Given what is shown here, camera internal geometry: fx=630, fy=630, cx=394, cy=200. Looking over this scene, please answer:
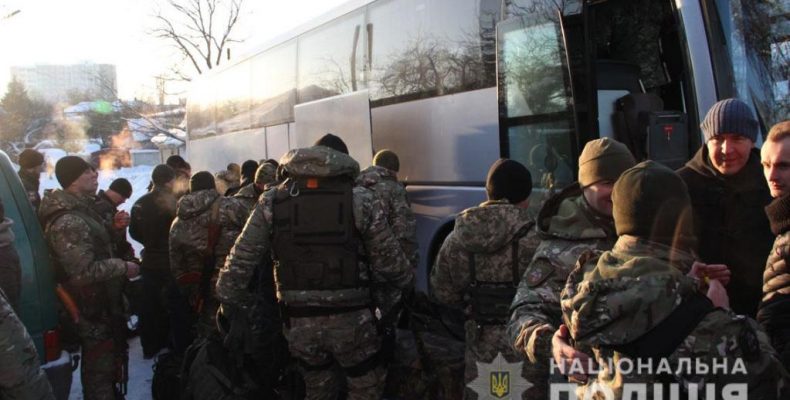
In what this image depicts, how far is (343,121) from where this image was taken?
770 cm

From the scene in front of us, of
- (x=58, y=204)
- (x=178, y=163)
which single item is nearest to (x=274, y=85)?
(x=178, y=163)

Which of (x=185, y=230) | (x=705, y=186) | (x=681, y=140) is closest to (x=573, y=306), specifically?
(x=705, y=186)

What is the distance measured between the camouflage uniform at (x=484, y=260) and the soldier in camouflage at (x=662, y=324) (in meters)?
1.38

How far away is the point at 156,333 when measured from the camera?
22.1 feet

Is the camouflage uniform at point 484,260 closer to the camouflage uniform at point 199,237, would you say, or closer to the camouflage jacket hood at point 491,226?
the camouflage jacket hood at point 491,226

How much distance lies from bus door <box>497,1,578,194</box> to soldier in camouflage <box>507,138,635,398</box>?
102 inches

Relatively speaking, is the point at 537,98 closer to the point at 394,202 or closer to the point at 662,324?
the point at 394,202

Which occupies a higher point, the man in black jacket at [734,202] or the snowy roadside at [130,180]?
the snowy roadside at [130,180]

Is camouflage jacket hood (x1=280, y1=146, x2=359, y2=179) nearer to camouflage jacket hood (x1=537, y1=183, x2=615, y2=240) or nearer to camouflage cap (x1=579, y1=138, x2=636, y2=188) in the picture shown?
camouflage jacket hood (x1=537, y1=183, x2=615, y2=240)

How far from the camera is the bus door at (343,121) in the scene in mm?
7320

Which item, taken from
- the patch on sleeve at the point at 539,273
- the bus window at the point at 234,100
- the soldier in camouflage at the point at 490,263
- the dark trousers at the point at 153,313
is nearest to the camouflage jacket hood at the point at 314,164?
the soldier in camouflage at the point at 490,263

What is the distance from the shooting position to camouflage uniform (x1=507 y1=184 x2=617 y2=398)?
2.34 m

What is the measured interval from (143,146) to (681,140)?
5698 centimetres

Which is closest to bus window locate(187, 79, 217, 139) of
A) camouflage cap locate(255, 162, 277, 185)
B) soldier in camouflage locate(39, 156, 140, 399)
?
camouflage cap locate(255, 162, 277, 185)
